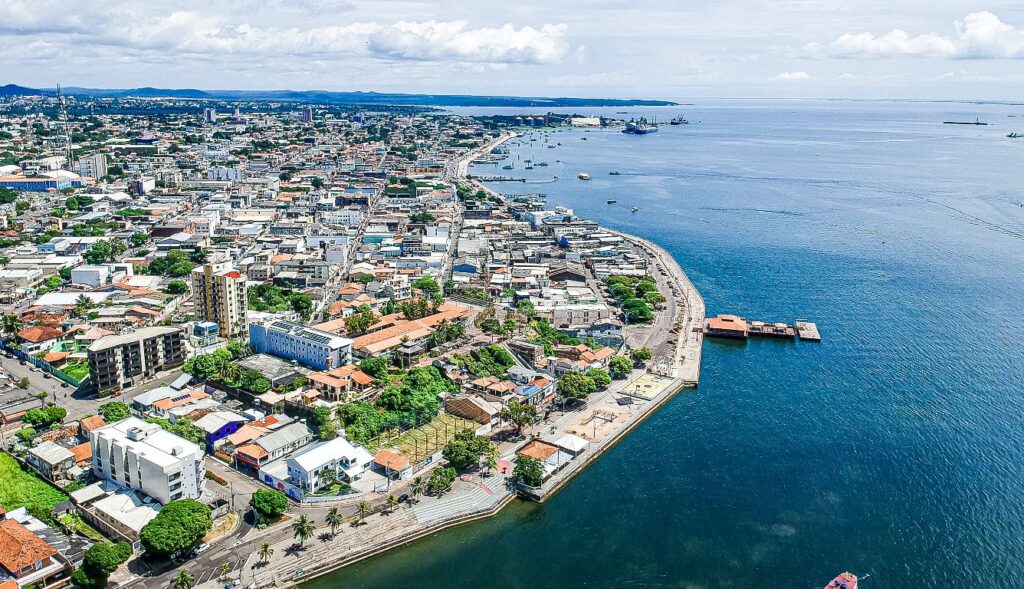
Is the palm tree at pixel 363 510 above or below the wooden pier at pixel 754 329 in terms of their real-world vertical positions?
below

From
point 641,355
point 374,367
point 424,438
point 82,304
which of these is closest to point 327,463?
point 424,438

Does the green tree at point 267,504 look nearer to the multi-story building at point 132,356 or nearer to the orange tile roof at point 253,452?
the orange tile roof at point 253,452

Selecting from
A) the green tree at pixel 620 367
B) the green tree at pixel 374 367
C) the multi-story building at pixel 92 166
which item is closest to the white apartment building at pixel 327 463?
the green tree at pixel 374 367

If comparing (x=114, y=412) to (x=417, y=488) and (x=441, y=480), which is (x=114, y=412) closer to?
(x=417, y=488)

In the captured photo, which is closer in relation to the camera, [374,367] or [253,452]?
[253,452]

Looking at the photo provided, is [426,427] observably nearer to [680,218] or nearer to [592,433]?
[592,433]

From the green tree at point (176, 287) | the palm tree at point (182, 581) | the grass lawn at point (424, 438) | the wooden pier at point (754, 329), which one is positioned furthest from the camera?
the green tree at point (176, 287)
